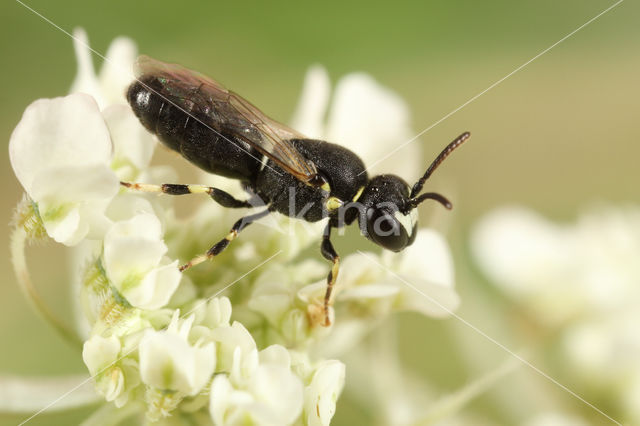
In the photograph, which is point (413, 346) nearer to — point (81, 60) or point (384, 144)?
point (384, 144)

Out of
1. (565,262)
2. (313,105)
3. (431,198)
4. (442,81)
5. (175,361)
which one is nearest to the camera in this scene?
A: (175,361)

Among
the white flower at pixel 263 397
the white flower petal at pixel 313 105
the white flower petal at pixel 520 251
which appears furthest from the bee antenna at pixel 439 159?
the white flower petal at pixel 520 251

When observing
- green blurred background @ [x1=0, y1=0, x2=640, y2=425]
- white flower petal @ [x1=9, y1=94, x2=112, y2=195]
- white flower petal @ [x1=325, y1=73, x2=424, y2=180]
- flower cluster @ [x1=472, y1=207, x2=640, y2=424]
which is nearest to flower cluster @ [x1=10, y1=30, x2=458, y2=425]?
white flower petal @ [x1=9, y1=94, x2=112, y2=195]

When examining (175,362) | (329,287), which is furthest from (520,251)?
(175,362)

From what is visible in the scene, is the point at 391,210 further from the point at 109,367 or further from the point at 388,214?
the point at 109,367

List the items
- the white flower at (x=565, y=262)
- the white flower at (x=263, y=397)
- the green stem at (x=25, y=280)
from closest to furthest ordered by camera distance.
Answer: the white flower at (x=263, y=397)
the green stem at (x=25, y=280)
the white flower at (x=565, y=262)

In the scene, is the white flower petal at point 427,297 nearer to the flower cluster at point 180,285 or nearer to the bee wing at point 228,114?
the flower cluster at point 180,285
